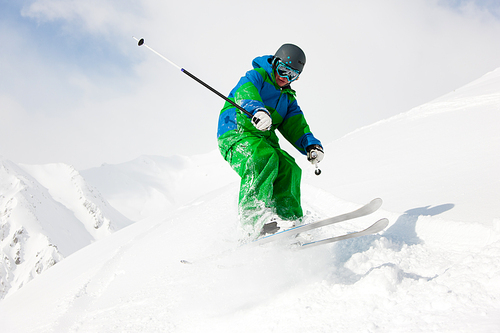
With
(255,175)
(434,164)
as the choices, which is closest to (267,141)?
(255,175)

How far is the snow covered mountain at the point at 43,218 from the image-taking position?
98875 mm

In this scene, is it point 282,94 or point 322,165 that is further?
point 322,165

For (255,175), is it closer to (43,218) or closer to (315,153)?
(315,153)

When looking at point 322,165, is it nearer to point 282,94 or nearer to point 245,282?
point 282,94

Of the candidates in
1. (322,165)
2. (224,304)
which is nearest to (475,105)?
(322,165)

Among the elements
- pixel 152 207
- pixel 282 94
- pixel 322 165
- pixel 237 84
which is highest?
pixel 237 84

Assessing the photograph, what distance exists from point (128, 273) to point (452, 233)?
368 centimetres

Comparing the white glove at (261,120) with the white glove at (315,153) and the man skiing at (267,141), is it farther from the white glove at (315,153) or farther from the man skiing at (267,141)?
the white glove at (315,153)

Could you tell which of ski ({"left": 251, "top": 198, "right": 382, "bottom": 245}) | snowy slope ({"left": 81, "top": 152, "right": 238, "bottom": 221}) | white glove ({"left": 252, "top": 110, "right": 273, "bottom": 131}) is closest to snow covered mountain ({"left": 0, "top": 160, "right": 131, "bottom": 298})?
snowy slope ({"left": 81, "top": 152, "right": 238, "bottom": 221})

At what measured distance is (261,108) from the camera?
2.95m

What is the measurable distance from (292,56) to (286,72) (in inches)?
6.9

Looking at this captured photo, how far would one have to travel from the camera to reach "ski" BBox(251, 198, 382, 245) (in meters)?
2.55

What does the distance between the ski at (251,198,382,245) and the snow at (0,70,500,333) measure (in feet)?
0.50

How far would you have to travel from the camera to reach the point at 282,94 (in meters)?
3.63
